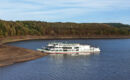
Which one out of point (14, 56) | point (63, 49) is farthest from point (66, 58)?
point (14, 56)

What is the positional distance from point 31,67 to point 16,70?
4802 mm

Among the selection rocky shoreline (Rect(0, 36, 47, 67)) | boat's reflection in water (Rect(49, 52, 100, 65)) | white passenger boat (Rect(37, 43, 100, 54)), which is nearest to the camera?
rocky shoreline (Rect(0, 36, 47, 67))

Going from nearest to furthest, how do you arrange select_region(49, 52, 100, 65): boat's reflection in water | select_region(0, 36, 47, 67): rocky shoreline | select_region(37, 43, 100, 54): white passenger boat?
select_region(0, 36, 47, 67): rocky shoreline, select_region(49, 52, 100, 65): boat's reflection in water, select_region(37, 43, 100, 54): white passenger boat

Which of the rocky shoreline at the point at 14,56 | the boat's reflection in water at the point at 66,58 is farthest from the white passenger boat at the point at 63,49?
the boat's reflection in water at the point at 66,58

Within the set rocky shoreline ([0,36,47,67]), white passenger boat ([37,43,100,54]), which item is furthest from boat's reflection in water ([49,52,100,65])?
white passenger boat ([37,43,100,54])

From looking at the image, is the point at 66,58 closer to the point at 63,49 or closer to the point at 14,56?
the point at 63,49

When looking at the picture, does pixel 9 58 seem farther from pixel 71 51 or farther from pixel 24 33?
pixel 24 33

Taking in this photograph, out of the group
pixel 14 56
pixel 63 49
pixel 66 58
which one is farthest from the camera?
pixel 63 49

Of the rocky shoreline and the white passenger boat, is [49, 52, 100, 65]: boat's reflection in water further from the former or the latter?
the white passenger boat

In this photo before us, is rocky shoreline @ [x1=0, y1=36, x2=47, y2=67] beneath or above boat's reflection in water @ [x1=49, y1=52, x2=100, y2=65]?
above

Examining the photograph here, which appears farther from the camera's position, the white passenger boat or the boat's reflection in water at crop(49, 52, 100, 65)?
the white passenger boat

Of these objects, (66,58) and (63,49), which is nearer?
(66,58)

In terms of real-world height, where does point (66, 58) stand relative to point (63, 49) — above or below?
below

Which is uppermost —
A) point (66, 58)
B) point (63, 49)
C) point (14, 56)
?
point (63, 49)
